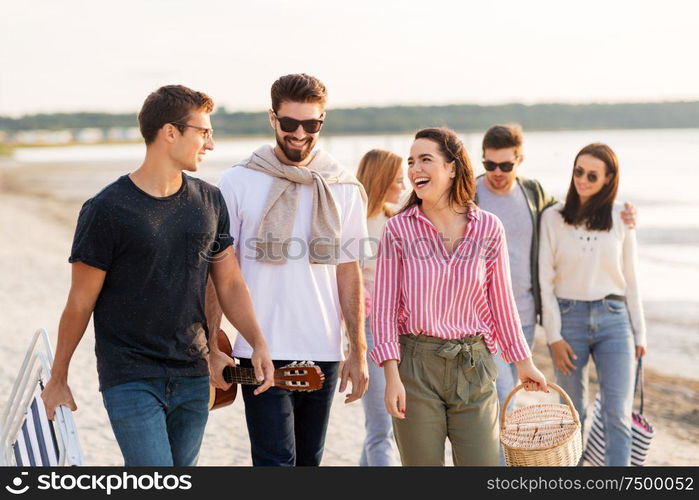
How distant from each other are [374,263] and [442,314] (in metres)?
1.62

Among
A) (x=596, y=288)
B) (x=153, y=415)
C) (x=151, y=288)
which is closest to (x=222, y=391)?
(x=153, y=415)

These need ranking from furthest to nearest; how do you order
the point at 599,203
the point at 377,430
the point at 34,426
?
the point at 599,203
the point at 377,430
the point at 34,426

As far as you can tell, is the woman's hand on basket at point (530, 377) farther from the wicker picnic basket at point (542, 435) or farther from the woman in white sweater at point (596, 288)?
the woman in white sweater at point (596, 288)

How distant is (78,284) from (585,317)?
3.15m

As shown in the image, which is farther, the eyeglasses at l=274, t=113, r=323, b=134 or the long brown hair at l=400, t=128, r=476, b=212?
the eyeglasses at l=274, t=113, r=323, b=134

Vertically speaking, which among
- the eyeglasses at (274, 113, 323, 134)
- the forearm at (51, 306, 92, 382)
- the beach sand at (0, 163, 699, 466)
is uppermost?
the eyeglasses at (274, 113, 323, 134)

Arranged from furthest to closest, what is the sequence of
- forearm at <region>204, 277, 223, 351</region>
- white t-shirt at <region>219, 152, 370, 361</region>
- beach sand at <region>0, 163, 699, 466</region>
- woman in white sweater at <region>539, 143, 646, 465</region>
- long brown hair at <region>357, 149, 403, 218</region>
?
beach sand at <region>0, 163, 699, 466</region> < long brown hair at <region>357, 149, 403, 218</region> < woman in white sweater at <region>539, 143, 646, 465</region> < white t-shirt at <region>219, 152, 370, 361</region> < forearm at <region>204, 277, 223, 351</region>

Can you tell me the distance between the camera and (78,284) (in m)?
3.36

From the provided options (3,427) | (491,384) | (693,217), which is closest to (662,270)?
(693,217)

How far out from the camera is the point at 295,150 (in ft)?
13.2

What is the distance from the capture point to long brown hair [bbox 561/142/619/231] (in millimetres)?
5285

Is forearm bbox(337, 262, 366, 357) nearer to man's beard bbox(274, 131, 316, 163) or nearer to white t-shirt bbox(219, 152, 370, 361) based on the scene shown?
white t-shirt bbox(219, 152, 370, 361)

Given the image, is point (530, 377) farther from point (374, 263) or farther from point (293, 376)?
point (374, 263)

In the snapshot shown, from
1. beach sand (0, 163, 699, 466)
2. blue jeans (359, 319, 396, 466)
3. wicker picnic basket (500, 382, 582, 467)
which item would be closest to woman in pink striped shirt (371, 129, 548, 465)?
wicker picnic basket (500, 382, 582, 467)
